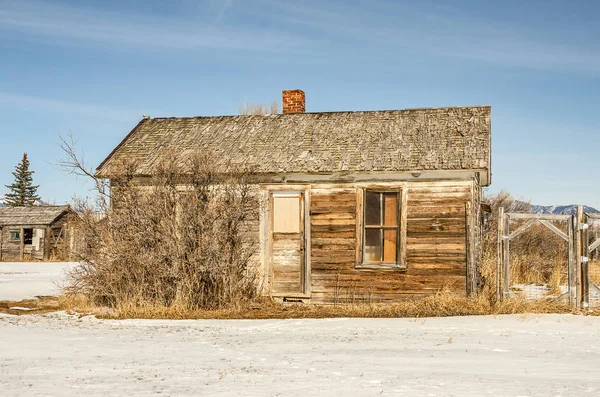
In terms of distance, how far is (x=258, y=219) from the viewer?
14750 mm

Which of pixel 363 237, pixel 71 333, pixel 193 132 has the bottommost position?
pixel 71 333

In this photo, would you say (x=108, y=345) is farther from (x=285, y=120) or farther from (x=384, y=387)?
(x=285, y=120)

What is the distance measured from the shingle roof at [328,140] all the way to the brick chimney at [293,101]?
72cm

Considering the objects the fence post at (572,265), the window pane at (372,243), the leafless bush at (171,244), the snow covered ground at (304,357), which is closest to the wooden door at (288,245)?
the leafless bush at (171,244)

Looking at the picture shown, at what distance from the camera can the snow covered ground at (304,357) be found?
6926 millimetres

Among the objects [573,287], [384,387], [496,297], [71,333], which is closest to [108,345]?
[71,333]

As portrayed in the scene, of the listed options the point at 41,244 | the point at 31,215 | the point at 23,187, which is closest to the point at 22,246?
the point at 41,244

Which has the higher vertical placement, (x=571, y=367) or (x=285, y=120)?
(x=285, y=120)

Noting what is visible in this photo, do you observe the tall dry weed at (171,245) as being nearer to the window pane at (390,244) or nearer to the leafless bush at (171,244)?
the leafless bush at (171,244)

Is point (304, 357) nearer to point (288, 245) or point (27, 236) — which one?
point (288, 245)

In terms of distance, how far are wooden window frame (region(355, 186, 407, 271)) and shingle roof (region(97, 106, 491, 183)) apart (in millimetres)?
529

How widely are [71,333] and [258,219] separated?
4.91 meters

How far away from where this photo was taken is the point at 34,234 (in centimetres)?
3931

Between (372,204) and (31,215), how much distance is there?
30.5 m
